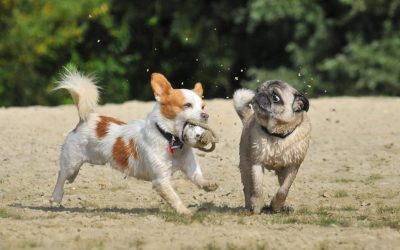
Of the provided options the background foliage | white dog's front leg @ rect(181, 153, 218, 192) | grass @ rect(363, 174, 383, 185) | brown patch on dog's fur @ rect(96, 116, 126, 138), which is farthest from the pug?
the background foliage

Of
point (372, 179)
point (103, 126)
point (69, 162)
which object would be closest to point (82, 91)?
point (103, 126)

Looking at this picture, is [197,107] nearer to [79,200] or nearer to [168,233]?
[168,233]

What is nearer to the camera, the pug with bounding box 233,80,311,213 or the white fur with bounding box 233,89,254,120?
the pug with bounding box 233,80,311,213

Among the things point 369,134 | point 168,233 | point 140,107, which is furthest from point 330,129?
point 168,233

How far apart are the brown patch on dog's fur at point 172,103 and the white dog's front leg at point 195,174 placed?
413 mm

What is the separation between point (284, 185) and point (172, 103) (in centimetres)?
118

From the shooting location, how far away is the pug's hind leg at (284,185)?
928cm

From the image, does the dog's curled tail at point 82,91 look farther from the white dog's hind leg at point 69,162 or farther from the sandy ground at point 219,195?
the sandy ground at point 219,195

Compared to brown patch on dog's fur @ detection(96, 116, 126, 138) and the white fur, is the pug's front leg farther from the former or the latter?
brown patch on dog's fur @ detection(96, 116, 126, 138)

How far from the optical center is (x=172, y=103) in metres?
8.87

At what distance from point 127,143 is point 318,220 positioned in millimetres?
1672

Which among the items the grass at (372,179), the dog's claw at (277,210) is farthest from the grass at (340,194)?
the dog's claw at (277,210)

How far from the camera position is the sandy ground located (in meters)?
7.93

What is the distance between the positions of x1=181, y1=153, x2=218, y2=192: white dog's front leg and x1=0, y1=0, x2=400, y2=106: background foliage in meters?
13.6
